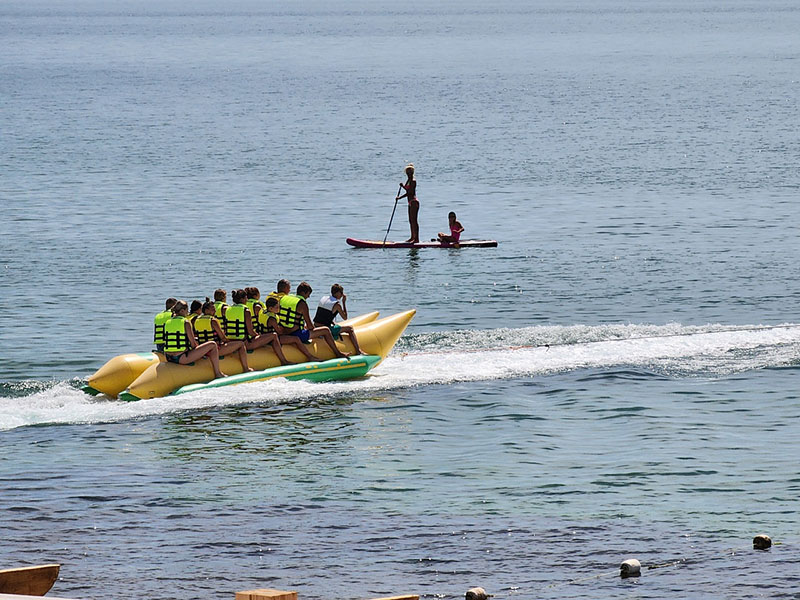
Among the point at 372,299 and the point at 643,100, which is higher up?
the point at 643,100

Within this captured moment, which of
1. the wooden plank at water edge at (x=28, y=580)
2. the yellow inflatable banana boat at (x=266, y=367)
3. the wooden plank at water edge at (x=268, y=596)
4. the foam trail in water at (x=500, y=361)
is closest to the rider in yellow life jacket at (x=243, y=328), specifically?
the yellow inflatable banana boat at (x=266, y=367)

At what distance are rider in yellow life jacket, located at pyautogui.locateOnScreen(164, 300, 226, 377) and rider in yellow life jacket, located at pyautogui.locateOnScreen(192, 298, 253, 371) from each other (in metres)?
0.28

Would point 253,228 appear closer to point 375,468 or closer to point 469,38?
point 375,468

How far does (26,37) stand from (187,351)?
14988 centimetres

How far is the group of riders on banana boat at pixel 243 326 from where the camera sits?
18.4m

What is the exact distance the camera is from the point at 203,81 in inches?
3834

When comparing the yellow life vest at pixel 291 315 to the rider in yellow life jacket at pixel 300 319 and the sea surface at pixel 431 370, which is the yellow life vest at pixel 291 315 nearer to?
the rider in yellow life jacket at pixel 300 319

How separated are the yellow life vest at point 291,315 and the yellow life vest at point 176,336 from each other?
1.58 metres

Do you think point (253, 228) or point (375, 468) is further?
point (253, 228)

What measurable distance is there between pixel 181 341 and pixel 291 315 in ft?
5.77

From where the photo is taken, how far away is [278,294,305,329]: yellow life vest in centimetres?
1938

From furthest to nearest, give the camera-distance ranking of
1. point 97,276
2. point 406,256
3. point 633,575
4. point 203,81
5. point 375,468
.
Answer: point 203,81 < point 406,256 < point 97,276 < point 375,468 < point 633,575

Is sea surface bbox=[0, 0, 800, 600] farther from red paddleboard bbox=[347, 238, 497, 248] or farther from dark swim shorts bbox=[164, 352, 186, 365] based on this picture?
dark swim shorts bbox=[164, 352, 186, 365]

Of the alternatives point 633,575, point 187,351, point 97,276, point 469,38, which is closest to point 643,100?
point 97,276
